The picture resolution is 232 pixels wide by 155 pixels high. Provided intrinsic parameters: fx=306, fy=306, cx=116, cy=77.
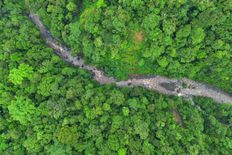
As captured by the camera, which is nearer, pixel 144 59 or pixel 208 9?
pixel 208 9

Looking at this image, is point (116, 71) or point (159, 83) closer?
point (116, 71)

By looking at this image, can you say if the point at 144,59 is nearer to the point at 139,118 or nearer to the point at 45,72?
the point at 139,118

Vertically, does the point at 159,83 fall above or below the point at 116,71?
below

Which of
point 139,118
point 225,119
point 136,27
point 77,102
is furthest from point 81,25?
point 225,119

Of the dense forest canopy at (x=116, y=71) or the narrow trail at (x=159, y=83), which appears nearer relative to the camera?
the dense forest canopy at (x=116, y=71)

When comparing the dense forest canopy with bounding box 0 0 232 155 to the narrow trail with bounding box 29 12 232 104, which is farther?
the narrow trail with bounding box 29 12 232 104
